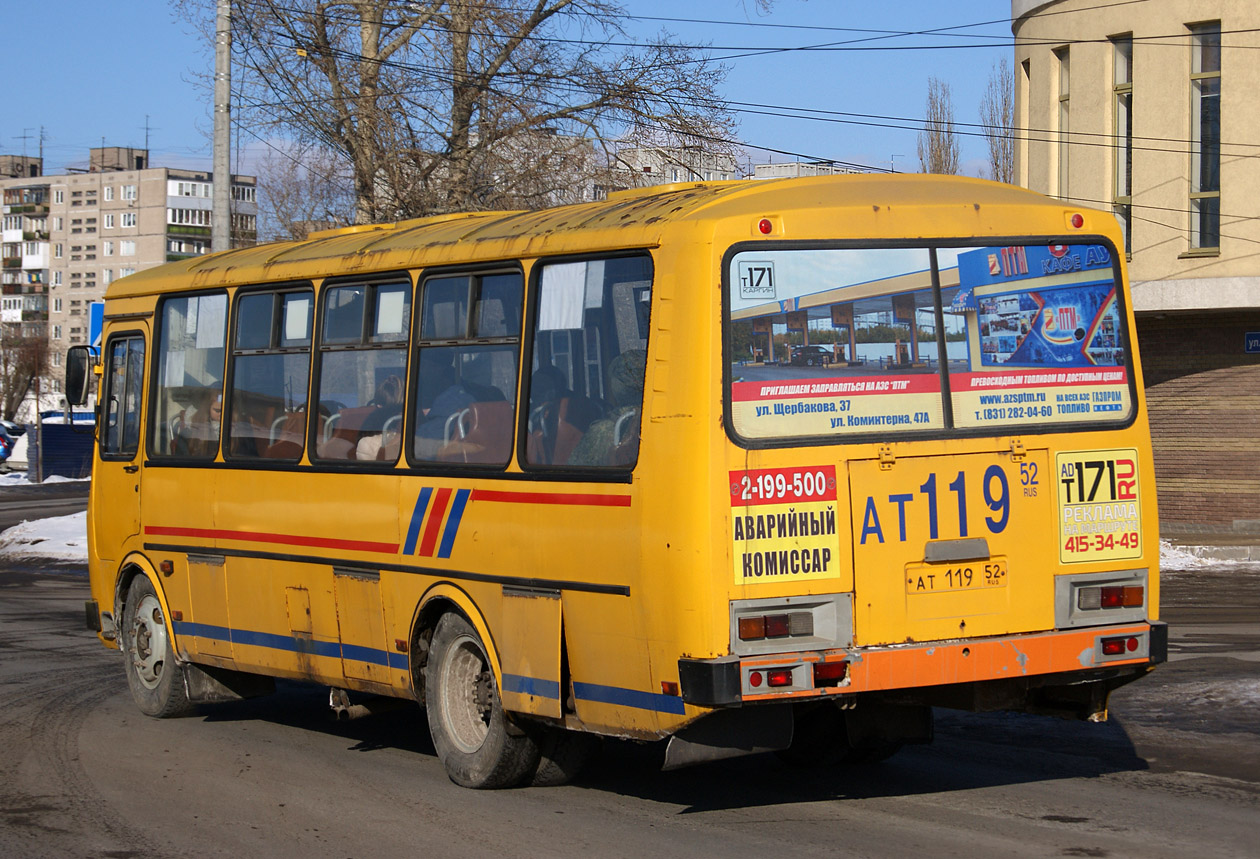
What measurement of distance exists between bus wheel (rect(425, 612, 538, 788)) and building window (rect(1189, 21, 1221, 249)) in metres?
19.8

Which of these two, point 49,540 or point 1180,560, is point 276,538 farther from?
point 49,540

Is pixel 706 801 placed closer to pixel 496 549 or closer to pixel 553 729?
pixel 553 729

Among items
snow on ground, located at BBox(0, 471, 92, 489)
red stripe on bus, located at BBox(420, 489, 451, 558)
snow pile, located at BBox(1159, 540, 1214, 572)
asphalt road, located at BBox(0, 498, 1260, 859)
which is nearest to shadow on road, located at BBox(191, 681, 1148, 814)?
asphalt road, located at BBox(0, 498, 1260, 859)

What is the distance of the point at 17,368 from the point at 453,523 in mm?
94953

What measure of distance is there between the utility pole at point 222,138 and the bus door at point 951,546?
14.8 metres

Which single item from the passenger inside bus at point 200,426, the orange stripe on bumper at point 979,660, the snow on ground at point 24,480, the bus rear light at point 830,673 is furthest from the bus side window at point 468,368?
the snow on ground at point 24,480

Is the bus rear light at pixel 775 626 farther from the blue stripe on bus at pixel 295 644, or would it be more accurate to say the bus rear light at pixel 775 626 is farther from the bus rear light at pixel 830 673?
the blue stripe on bus at pixel 295 644

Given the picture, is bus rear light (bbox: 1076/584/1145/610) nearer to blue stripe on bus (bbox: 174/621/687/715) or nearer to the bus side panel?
blue stripe on bus (bbox: 174/621/687/715)

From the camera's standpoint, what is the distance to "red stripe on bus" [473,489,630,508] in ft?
21.8

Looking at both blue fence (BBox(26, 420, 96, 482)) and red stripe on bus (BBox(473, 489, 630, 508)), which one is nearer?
red stripe on bus (BBox(473, 489, 630, 508))

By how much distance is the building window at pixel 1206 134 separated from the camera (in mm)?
24359

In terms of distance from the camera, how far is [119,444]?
35.9 ft

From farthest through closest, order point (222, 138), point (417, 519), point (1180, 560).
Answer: point (1180, 560) < point (222, 138) < point (417, 519)

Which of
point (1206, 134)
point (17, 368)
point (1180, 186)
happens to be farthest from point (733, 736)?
point (17, 368)
